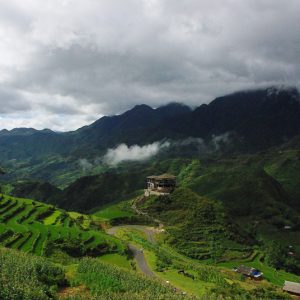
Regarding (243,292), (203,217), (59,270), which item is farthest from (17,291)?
(203,217)

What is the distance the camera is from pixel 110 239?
271 ft

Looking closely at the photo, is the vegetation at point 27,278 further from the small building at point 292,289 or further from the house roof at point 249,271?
the house roof at point 249,271

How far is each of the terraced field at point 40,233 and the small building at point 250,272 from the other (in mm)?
26979

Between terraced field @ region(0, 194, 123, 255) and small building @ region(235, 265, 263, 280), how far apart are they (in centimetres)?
2698

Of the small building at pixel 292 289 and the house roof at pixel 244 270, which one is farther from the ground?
the house roof at pixel 244 270

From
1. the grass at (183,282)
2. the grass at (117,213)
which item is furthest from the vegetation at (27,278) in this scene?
the grass at (117,213)

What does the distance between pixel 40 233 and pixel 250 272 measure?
145 feet

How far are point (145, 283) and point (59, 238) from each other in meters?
27.4

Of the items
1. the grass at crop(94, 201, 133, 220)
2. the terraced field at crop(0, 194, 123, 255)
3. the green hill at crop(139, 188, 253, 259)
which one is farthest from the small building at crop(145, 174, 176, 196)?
the terraced field at crop(0, 194, 123, 255)

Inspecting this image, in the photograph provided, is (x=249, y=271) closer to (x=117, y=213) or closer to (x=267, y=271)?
(x=267, y=271)

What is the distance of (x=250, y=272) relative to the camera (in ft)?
280

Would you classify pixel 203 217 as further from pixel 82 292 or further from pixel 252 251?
pixel 82 292

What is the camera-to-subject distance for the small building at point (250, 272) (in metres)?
84.2

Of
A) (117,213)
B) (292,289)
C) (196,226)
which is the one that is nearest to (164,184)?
(117,213)
